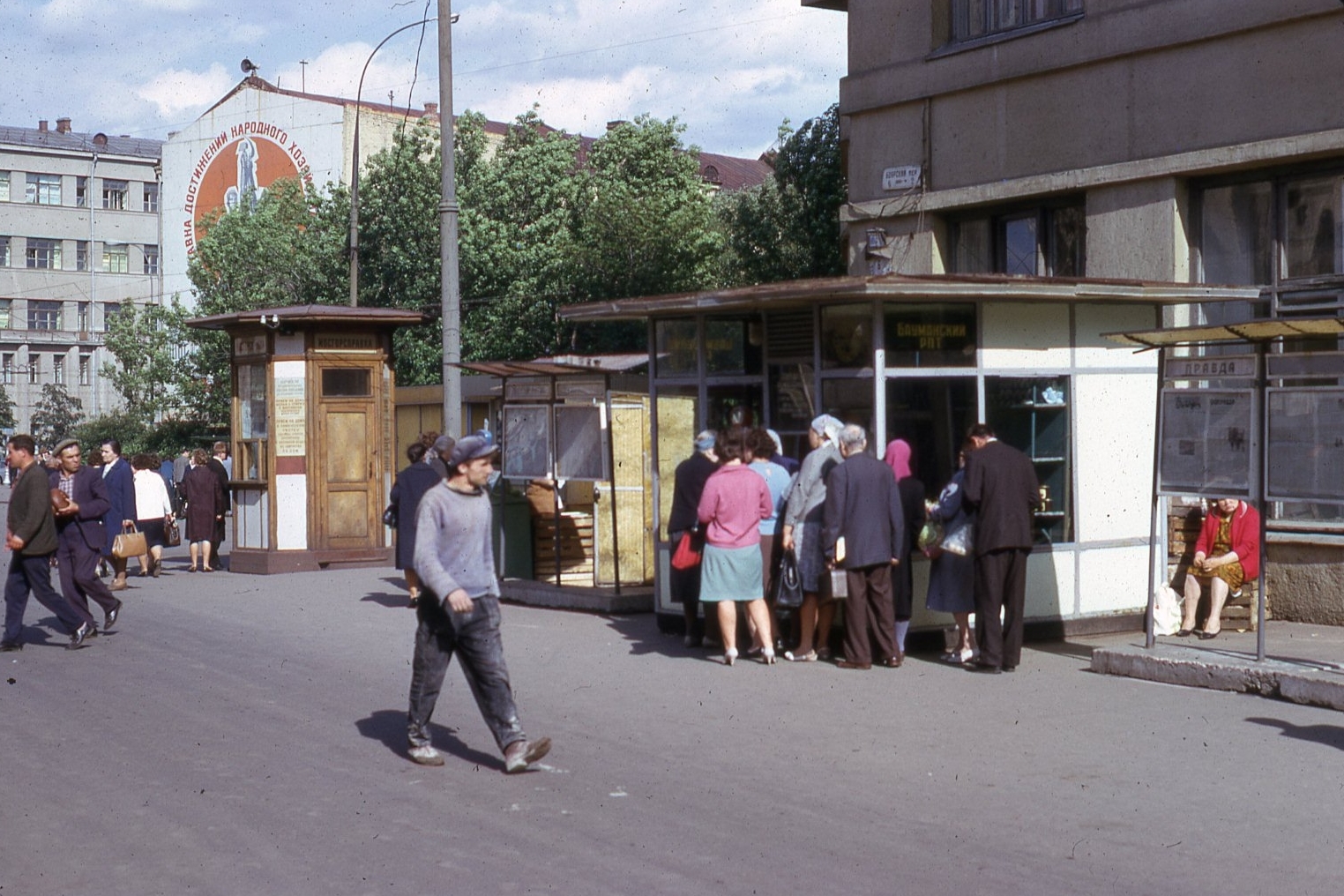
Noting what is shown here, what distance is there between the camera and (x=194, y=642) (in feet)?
46.1

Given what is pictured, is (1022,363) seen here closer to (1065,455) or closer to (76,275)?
(1065,455)

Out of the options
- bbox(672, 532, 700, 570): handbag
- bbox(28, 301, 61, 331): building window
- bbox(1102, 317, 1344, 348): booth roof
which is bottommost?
bbox(672, 532, 700, 570): handbag

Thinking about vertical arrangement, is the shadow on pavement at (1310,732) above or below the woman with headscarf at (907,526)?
below

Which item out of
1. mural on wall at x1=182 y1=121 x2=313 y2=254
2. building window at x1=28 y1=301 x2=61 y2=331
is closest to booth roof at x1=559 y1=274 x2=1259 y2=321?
mural on wall at x1=182 y1=121 x2=313 y2=254

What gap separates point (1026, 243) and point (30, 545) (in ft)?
33.1

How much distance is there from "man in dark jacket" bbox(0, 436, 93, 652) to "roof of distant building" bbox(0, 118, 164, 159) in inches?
3401

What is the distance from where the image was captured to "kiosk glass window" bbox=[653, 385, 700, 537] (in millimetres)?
14492

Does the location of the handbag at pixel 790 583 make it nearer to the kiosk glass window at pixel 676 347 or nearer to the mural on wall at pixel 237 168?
the kiosk glass window at pixel 676 347

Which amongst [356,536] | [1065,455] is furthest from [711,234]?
[1065,455]

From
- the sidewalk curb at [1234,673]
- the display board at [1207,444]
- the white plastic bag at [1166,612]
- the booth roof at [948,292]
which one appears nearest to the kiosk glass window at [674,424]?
the booth roof at [948,292]

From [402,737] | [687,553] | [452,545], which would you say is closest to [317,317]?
[687,553]

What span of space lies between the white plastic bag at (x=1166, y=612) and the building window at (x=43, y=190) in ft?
302

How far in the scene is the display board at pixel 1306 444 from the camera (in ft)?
34.3

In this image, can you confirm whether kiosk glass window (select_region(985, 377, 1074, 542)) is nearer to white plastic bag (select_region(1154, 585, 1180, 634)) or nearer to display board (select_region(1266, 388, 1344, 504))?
white plastic bag (select_region(1154, 585, 1180, 634))
